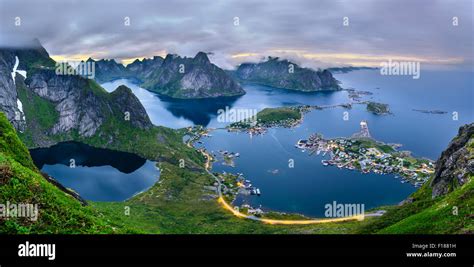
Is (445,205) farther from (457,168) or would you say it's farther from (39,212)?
(39,212)

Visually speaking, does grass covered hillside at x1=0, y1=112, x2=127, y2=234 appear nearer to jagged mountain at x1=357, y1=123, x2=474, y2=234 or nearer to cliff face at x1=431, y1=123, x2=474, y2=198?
jagged mountain at x1=357, y1=123, x2=474, y2=234

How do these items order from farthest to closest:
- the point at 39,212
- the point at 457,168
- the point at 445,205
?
the point at 457,168, the point at 445,205, the point at 39,212

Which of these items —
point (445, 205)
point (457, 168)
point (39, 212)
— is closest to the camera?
point (39, 212)

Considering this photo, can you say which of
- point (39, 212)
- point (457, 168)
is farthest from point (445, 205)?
point (39, 212)

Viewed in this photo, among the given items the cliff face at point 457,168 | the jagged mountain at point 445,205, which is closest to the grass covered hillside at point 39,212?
the jagged mountain at point 445,205

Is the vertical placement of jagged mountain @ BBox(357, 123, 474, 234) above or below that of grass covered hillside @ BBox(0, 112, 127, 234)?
below

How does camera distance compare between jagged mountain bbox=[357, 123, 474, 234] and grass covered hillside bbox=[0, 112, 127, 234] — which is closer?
grass covered hillside bbox=[0, 112, 127, 234]

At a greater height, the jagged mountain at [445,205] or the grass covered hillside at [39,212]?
the grass covered hillside at [39,212]

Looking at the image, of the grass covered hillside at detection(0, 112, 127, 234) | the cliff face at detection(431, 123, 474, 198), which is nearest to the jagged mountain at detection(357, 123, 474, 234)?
the cliff face at detection(431, 123, 474, 198)

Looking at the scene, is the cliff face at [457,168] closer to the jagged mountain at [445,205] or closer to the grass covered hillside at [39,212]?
the jagged mountain at [445,205]
